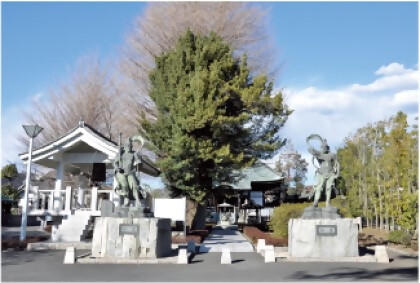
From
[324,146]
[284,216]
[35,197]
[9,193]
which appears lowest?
[284,216]

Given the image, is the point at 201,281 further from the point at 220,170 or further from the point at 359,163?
the point at 359,163

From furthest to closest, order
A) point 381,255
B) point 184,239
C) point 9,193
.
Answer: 1. point 9,193
2. point 184,239
3. point 381,255

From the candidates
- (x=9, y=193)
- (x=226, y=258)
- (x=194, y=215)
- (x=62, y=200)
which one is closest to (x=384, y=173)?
(x=194, y=215)

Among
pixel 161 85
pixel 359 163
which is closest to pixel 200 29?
pixel 161 85

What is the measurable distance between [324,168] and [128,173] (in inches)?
245

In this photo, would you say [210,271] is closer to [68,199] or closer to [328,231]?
[328,231]

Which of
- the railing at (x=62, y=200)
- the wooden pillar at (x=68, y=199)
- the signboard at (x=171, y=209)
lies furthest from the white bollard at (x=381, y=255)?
→ the wooden pillar at (x=68, y=199)

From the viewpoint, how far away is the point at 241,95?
65.3 ft

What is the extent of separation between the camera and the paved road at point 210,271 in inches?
352

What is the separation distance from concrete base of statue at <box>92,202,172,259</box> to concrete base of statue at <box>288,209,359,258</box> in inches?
161

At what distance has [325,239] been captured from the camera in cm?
1221

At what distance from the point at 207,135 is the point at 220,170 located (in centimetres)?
179

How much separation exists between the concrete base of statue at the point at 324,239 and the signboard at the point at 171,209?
6273mm

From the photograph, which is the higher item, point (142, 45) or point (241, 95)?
point (142, 45)
